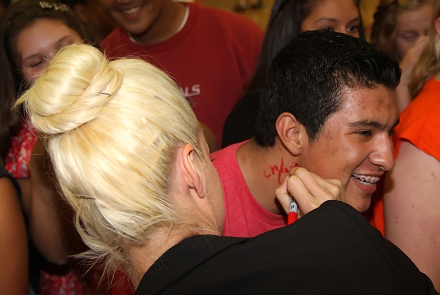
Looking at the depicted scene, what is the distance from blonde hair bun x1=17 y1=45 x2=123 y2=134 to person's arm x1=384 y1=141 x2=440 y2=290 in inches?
36.0

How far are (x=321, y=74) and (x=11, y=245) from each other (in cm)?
106

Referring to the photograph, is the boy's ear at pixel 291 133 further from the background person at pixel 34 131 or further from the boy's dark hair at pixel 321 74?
the background person at pixel 34 131

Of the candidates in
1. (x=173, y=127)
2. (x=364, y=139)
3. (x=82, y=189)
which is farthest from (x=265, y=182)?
(x=82, y=189)

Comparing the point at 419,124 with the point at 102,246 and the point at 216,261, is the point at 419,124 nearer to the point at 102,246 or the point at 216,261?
the point at 216,261

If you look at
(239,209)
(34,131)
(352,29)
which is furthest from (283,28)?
(34,131)

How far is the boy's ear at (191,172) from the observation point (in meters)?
0.82

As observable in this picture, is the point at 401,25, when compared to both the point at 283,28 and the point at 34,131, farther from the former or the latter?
the point at 34,131

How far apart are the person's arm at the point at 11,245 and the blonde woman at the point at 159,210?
1.21 ft

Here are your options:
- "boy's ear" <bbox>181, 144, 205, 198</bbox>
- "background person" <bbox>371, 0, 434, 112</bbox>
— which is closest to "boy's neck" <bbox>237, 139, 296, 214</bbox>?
"boy's ear" <bbox>181, 144, 205, 198</bbox>

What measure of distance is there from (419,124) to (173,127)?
817 mm

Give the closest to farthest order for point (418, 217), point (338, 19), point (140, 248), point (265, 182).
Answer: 1. point (140, 248)
2. point (418, 217)
3. point (265, 182)
4. point (338, 19)

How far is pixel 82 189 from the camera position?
76cm

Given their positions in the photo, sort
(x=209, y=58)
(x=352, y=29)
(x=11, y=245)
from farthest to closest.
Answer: (x=209, y=58) < (x=352, y=29) < (x=11, y=245)

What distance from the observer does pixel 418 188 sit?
1154 millimetres
